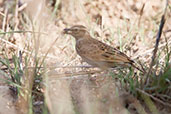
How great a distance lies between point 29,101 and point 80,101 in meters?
0.68

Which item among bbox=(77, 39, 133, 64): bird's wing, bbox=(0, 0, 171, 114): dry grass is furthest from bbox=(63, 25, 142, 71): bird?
bbox=(0, 0, 171, 114): dry grass

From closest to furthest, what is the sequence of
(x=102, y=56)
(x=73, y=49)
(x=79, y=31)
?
(x=102, y=56), (x=79, y=31), (x=73, y=49)

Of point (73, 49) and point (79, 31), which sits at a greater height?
point (79, 31)

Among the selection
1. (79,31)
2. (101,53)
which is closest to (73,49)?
(79,31)

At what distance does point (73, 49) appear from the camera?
627cm

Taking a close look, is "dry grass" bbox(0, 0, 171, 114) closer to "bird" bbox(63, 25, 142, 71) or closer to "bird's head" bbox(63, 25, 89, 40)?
"bird" bbox(63, 25, 142, 71)

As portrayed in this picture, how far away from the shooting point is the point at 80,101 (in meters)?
4.19

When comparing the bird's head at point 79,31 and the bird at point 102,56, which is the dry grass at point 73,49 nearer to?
the bird at point 102,56

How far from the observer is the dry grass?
13.2 feet

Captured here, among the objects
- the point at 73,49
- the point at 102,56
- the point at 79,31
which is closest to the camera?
the point at 102,56

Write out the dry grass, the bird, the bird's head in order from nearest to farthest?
the dry grass
the bird
the bird's head

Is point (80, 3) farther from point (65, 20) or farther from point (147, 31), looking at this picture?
point (147, 31)

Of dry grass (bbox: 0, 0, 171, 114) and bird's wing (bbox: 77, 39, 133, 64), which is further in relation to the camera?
bird's wing (bbox: 77, 39, 133, 64)

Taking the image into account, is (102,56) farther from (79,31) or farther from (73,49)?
(73,49)
